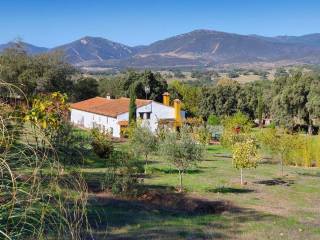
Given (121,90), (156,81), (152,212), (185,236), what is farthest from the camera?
(121,90)

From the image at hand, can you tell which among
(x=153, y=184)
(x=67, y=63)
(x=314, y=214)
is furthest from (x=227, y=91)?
(x=314, y=214)

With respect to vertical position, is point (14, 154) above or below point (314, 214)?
above

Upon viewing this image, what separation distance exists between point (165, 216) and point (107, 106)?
4744 centimetres

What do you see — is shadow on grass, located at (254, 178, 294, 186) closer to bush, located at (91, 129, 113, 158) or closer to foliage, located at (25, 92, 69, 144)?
bush, located at (91, 129, 113, 158)

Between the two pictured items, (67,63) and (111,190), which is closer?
(111,190)

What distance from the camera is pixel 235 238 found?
15.2 metres

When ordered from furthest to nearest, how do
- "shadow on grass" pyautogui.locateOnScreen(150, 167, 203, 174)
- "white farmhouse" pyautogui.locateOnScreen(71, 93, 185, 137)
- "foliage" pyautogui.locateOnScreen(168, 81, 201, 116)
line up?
"foliage" pyautogui.locateOnScreen(168, 81, 201, 116) → "white farmhouse" pyautogui.locateOnScreen(71, 93, 185, 137) → "shadow on grass" pyautogui.locateOnScreen(150, 167, 203, 174)

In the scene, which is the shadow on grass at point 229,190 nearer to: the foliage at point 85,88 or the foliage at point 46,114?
the foliage at point 46,114

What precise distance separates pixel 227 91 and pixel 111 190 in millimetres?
→ 63711

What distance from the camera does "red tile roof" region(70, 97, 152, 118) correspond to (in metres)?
61.6

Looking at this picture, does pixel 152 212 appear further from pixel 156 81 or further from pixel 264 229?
pixel 156 81

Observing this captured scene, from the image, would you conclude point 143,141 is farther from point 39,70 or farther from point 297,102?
point 297,102

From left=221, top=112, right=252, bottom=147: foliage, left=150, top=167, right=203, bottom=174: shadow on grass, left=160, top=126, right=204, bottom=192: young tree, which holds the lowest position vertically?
left=150, top=167, right=203, bottom=174: shadow on grass

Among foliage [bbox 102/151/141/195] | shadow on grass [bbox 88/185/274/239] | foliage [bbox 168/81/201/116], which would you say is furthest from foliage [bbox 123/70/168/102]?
shadow on grass [bbox 88/185/274/239]
